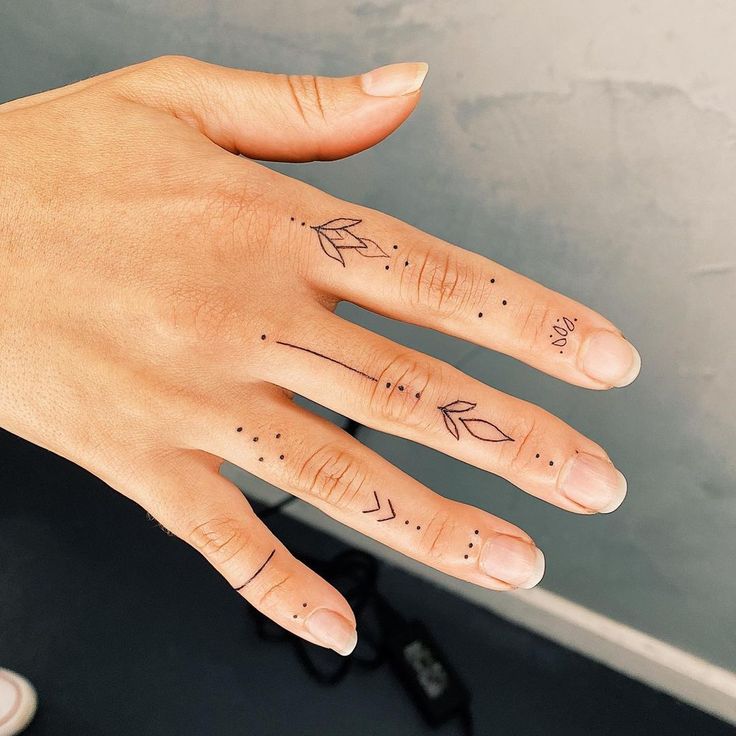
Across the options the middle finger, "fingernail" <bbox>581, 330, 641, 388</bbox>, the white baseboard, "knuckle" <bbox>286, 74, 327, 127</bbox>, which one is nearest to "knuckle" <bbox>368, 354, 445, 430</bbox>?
the middle finger

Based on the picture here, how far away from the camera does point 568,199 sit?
59cm

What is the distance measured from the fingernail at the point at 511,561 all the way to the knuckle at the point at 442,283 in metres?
0.20

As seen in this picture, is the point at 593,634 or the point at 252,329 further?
the point at 593,634

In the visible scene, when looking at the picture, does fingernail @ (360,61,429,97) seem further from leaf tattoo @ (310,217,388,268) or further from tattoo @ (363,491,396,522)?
tattoo @ (363,491,396,522)

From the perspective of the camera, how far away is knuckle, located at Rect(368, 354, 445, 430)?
53 centimetres

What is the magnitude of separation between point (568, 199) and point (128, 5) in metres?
0.53

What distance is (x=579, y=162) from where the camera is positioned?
0.56m

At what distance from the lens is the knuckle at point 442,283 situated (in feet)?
1.70

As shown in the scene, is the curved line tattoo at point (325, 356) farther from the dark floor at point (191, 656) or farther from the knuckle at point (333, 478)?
the dark floor at point (191, 656)

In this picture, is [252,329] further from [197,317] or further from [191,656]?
[191,656]

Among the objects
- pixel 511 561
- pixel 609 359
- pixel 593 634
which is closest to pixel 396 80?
pixel 609 359

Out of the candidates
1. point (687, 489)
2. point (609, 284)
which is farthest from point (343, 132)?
point (687, 489)

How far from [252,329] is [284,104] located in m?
0.20

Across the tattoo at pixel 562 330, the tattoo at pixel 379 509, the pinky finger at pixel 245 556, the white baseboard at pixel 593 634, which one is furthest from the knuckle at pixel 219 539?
the white baseboard at pixel 593 634
